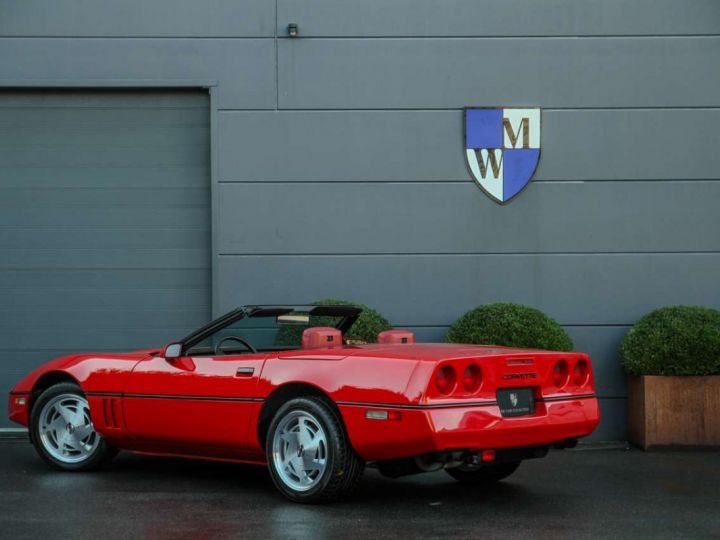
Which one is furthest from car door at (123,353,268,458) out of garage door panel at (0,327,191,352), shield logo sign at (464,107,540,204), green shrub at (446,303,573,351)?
shield logo sign at (464,107,540,204)

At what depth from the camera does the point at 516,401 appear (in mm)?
6984

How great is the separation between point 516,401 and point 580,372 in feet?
2.27

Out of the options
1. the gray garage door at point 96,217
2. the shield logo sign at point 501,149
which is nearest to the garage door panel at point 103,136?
the gray garage door at point 96,217

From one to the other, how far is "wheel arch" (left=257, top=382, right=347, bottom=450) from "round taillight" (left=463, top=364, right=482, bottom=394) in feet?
2.89

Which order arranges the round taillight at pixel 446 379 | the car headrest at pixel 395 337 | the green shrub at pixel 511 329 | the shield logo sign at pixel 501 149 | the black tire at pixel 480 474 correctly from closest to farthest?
the round taillight at pixel 446 379
the car headrest at pixel 395 337
the black tire at pixel 480 474
the green shrub at pixel 511 329
the shield logo sign at pixel 501 149

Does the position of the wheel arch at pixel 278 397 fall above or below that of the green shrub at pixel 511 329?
below

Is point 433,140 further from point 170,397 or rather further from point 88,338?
point 170,397

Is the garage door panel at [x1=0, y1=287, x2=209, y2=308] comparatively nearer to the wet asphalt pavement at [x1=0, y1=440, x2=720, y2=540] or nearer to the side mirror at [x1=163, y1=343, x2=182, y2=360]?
the wet asphalt pavement at [x1=0, y1=440, x2=720, y2=540]

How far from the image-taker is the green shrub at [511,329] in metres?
10.6

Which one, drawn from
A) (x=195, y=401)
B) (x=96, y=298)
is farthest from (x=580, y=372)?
(x=96, y=298)

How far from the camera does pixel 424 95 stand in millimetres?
11797

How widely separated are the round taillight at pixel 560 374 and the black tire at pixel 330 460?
1.32m

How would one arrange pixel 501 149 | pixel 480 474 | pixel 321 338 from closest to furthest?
1. pixel 321 338
2. pixel 480 474
3. pixel 501 149

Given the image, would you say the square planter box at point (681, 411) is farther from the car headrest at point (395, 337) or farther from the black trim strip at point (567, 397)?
the car headrest at point (395, 337)
